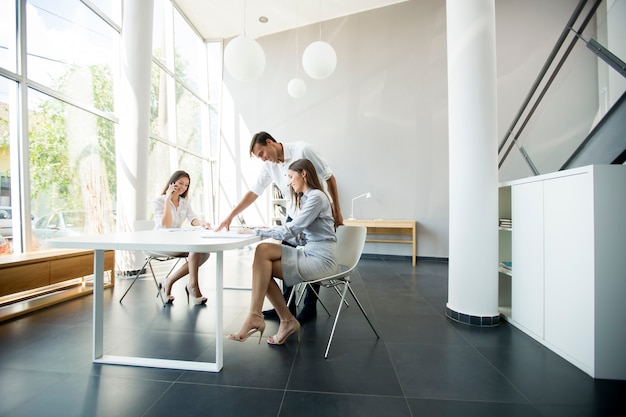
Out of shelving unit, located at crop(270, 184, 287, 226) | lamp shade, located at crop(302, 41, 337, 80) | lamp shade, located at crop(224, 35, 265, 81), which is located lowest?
shelving unit, located at crop(270, 184, 287, 226)

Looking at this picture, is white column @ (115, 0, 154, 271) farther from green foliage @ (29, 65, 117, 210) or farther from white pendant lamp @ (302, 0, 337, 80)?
white pendant lamp @ (302, 0, 337, 80)

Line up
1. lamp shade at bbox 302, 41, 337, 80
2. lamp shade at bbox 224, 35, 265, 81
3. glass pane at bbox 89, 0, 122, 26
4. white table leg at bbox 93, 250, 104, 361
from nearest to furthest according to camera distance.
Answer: white table leg at bbox 93, 250, 104, 361 < lamp shade at bbox 224, 35, 265, 81 < lamp shade at bbox 302, 41, 337, 80 < glass pane at bbox 89, 0, 122, 26

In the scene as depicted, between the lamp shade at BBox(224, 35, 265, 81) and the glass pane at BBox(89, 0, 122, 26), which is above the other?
the glass pane at BBox(89, 0, 122, 26)

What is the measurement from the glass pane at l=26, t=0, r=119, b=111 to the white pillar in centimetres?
419

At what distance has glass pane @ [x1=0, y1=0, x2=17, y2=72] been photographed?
281 cm

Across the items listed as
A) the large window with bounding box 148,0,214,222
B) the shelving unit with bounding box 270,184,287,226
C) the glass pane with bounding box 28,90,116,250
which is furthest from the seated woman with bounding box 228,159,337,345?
the large window with bounding box 148,0,214,222

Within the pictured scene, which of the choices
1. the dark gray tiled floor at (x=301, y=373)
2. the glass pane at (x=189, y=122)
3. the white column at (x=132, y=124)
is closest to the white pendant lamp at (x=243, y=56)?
the white column at (x=132, y=124)

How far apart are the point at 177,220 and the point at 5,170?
164cm

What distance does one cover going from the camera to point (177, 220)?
2.96 meters

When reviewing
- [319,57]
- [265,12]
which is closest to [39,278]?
[319,57]

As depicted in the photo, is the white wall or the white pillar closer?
the white pillar

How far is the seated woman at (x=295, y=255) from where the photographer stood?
1.82 meters

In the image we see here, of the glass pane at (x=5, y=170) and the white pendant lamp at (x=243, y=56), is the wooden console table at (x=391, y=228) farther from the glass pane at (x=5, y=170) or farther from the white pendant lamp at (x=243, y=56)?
the glass pane at (x=5, y=170)

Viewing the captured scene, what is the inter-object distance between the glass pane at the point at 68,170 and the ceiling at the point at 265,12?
3423 mm
